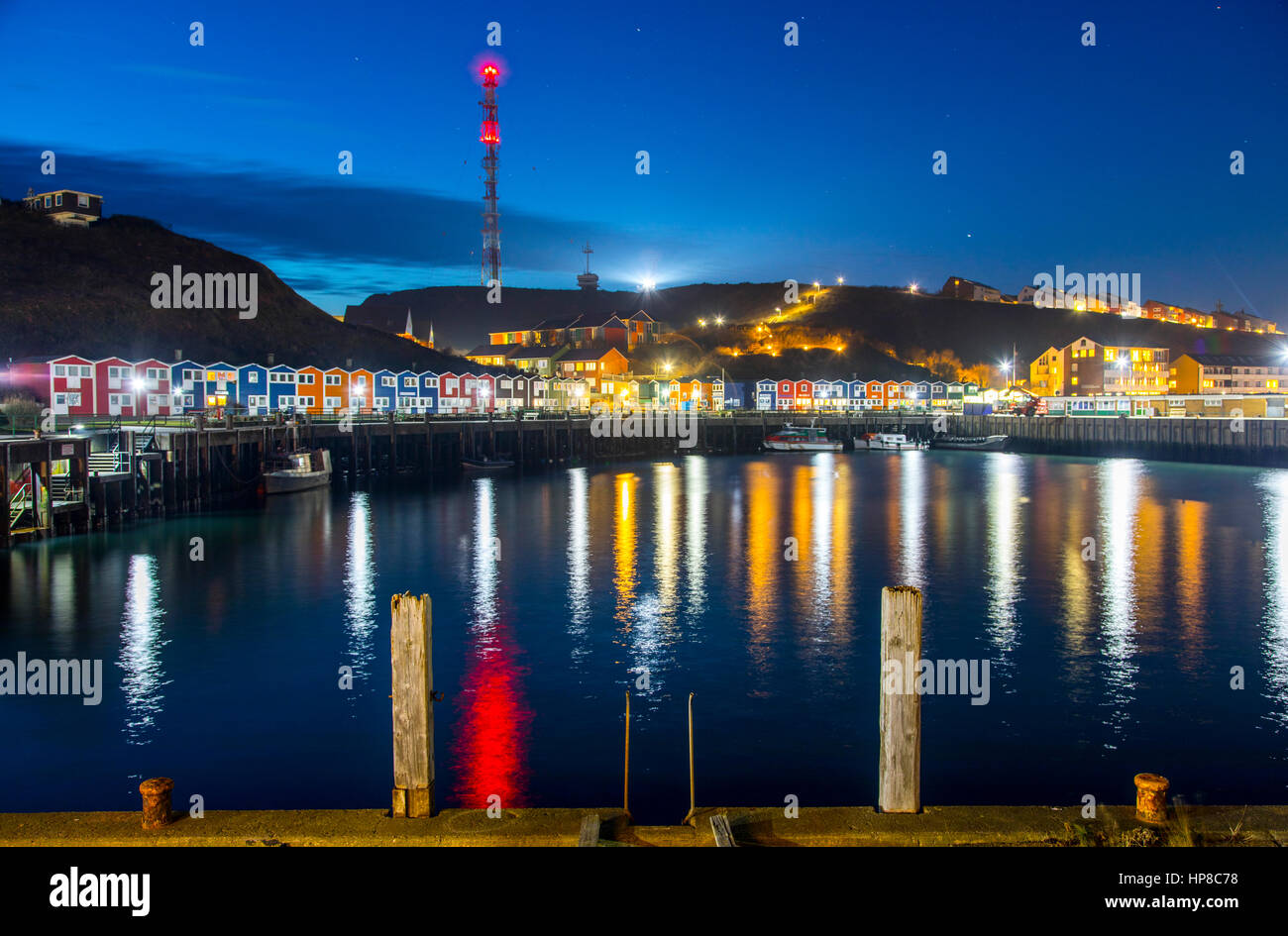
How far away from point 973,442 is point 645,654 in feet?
300

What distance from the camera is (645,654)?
21.5 meters

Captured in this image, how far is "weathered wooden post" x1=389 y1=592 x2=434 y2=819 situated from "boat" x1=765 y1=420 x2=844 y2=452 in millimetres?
95865

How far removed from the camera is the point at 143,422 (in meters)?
52.7

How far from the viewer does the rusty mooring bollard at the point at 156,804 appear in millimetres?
7852

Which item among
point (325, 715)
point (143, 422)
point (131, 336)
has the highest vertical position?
point (131, 336)

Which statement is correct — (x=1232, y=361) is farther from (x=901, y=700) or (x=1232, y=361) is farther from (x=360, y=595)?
(x=901, y=700)

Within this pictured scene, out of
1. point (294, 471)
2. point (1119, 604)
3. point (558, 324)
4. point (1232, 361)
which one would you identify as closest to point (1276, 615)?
point (1119, 604)

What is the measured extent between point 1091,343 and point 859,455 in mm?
74375

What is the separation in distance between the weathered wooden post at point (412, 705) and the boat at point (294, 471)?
157 ft

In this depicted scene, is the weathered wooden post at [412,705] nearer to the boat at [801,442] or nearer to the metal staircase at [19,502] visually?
the metal staircase at [19,502]
